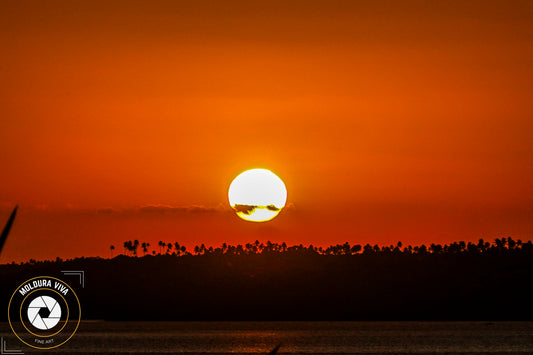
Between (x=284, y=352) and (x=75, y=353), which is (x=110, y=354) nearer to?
(x=75, y=353)

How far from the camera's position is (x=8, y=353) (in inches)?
6112

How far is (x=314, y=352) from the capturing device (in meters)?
166

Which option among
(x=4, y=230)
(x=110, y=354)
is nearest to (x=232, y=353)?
(x=110, y=354)

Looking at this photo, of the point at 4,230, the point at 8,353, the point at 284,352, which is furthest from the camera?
the point at 284,352

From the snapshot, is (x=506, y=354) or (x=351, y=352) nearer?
(x=506, y=354)

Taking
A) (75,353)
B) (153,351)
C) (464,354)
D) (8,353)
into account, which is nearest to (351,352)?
(464,354)

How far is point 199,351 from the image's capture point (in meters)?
168

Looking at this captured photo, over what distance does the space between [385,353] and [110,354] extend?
50.1 meters

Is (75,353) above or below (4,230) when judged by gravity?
above

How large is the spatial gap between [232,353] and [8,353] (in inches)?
1559

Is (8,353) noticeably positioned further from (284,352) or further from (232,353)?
(284,352)

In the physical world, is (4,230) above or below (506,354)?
below

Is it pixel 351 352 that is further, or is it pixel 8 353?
pixel 351 352

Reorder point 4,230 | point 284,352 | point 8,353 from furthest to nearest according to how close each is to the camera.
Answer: point 284,352, point 8,353, point 4,230
